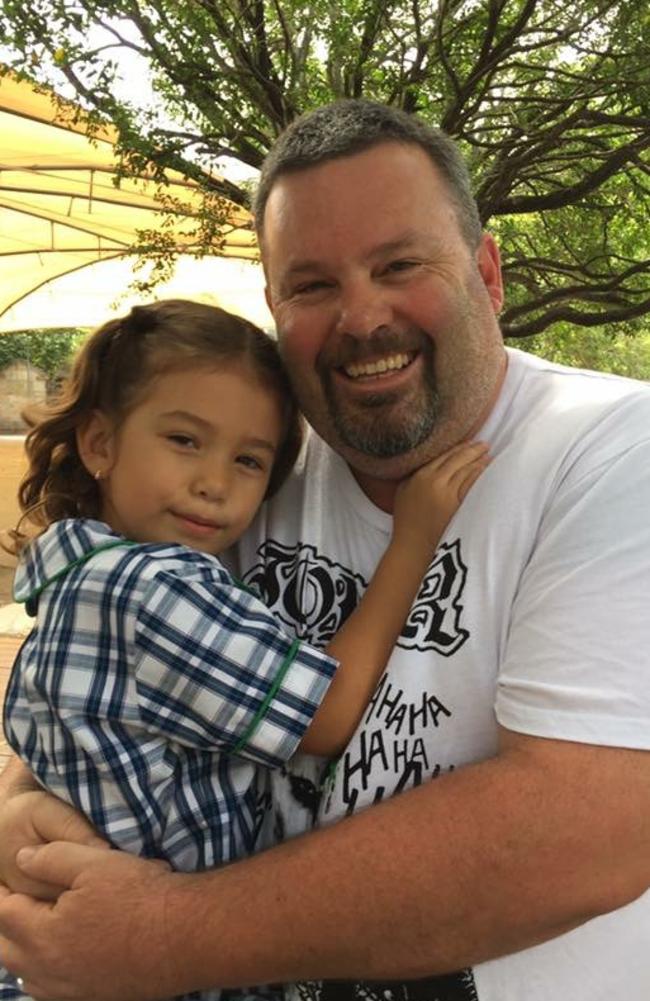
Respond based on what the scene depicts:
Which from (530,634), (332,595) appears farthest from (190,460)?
(530,634)

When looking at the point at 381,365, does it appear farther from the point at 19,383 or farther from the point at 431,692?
the point at 19,383

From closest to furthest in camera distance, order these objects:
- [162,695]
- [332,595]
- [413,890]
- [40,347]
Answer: [413,890] → [162,695] → [332,595] → [40,347]

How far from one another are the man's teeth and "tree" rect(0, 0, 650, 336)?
3.14 m

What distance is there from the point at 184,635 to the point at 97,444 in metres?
0.60

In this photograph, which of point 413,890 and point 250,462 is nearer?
point 413,890

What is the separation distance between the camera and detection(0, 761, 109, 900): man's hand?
5.27 ft

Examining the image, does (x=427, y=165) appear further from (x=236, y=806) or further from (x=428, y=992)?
(x=428, y=992)

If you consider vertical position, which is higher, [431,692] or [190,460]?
[190,460]

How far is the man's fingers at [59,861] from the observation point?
154 cm

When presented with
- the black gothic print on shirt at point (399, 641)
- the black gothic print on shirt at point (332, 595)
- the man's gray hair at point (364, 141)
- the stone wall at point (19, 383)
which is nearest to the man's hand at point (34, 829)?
the black gothic print on shirt at point (399, 641)

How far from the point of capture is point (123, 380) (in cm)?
196

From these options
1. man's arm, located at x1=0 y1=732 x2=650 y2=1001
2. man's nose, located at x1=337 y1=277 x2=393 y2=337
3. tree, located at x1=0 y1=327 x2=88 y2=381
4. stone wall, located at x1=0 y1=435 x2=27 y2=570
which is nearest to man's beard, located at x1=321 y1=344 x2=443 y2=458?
man's nose, located at x1=337 y1=277 x2=393 y2=337

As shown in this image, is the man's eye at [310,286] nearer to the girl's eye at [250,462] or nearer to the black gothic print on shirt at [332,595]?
the girl's eye at [250,462]

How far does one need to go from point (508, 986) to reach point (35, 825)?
2.66 feet
